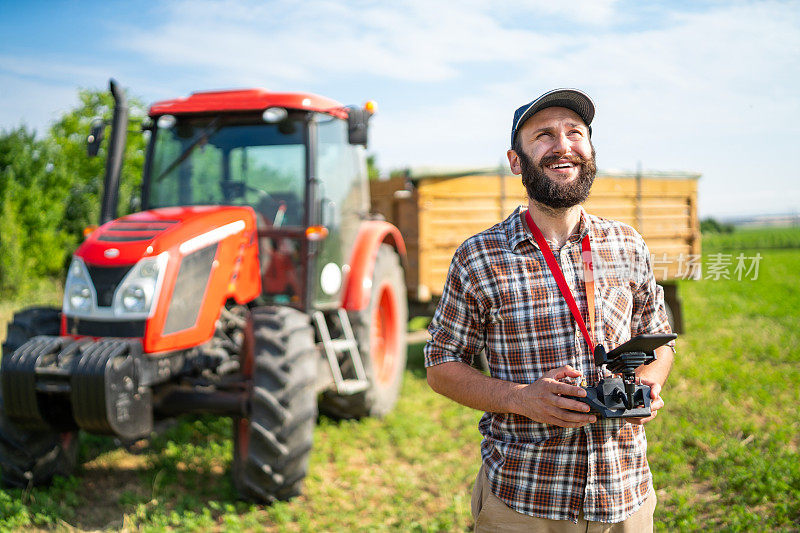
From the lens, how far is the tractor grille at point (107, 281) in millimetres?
3596

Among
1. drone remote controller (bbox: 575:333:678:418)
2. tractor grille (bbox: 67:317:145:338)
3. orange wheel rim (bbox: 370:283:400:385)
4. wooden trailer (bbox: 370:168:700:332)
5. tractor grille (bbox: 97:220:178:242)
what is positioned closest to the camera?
drone remote controller (bbox: 575:333:678:418)

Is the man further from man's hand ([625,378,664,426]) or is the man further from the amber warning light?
the amber warning light

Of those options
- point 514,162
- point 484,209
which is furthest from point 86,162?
point 514,162

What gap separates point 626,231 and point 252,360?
104 inches

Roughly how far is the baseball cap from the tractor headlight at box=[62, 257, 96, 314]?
2.75 m

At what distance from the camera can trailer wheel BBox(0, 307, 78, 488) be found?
3719 millimetres

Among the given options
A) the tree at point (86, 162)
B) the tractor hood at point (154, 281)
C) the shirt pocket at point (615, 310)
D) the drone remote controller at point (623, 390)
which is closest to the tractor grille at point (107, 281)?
the tractor hood at point (154, 281)

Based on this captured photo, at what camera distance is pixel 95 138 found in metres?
4.38

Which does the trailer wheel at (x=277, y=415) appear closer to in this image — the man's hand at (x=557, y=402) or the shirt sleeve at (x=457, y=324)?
the shirt sleeve at (x=457, y=324)

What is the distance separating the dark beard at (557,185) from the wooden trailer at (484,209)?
4.70 meters

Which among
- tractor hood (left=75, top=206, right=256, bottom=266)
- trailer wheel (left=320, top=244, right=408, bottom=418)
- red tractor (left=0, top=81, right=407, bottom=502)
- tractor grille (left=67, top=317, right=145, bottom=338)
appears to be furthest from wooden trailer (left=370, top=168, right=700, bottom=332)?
tractor grille (left=67, top=317, right=145, bottom=338)

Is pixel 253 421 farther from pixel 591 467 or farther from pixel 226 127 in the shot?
pixel 591 467

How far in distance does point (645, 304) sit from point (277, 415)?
2.32 m

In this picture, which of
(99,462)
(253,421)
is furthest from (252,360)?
(99,462)
